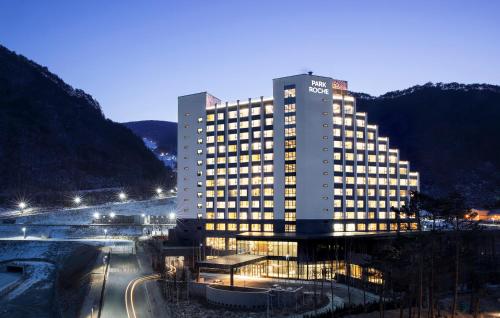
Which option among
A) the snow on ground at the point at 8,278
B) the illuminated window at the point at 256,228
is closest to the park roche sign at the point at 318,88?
the illuminated window at the point at 256,228

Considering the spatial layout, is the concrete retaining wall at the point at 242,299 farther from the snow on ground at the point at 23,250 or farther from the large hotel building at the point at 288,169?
the snow on ground at the point at 23,250

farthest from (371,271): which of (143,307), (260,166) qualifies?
(260,166)

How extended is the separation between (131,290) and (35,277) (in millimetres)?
42144

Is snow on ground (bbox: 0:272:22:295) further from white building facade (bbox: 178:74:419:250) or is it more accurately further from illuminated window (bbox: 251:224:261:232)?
illuminated window (bbox: 251:224:261:232)

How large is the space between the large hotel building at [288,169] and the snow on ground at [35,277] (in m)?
45.2

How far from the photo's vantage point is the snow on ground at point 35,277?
93125mm

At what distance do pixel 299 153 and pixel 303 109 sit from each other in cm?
1346

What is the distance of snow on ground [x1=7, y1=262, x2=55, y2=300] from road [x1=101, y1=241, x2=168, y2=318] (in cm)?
1505

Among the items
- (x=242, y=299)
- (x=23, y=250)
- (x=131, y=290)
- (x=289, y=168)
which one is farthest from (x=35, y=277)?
(x=289, y=168)

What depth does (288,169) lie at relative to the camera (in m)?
136

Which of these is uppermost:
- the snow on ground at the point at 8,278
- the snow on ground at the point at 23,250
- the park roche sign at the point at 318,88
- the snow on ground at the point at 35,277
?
the park roche sign at the point at 318,88

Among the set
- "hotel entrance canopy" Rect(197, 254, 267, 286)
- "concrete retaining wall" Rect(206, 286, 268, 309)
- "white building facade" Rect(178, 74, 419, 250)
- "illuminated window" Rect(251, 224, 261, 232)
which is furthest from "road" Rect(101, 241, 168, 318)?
"white building facade" Rect(178, 74, 419, 250)

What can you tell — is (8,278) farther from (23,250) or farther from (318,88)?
(318,88)

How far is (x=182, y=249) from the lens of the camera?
129 meters
